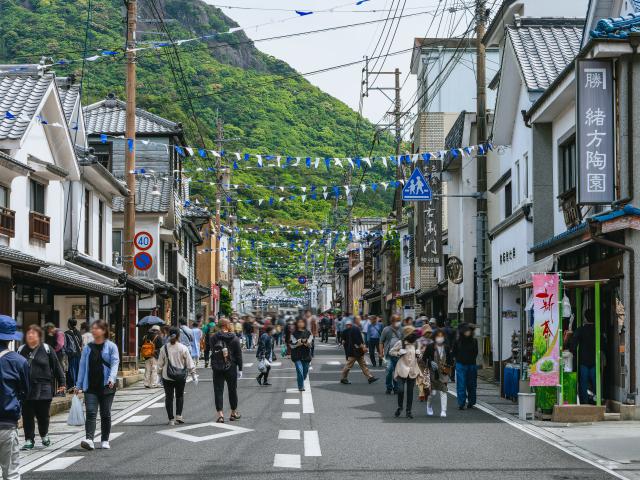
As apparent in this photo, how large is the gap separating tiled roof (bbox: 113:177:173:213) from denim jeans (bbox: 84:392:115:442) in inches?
1021

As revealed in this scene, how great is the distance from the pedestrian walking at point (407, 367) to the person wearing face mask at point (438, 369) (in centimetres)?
33

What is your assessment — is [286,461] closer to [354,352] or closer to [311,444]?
[311,444]

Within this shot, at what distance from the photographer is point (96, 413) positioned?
41.7 ft

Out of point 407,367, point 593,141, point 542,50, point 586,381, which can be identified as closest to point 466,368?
point 407,367

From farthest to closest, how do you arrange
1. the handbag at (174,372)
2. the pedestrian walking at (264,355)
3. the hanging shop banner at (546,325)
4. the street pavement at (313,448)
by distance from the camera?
the pedestrian walking at (264,355) → the hanging shop banner at (546,325) → the handbag at (174,372) → the street pavement at (313,448)

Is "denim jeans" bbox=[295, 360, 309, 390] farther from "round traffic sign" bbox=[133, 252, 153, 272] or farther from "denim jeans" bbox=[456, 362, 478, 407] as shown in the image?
"round traffic sign" bbox=[133, 252, 153, 272]

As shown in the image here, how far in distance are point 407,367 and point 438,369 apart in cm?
68

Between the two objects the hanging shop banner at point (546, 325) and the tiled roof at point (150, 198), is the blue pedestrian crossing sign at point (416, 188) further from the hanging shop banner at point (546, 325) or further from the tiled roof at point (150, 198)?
the tiled roof at point (150, 198)

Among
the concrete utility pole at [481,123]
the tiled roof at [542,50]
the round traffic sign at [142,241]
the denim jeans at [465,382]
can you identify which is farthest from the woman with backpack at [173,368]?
the round traffic sign at [142,241]

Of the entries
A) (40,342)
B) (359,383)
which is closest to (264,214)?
(359,383)

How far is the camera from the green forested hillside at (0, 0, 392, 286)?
54250 millimetres

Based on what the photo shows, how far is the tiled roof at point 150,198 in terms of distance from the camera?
38562mm

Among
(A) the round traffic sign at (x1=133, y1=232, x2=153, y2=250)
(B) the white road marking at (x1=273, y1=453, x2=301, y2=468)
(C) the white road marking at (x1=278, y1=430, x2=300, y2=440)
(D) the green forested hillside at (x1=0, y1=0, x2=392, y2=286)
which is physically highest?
(D) the green forested hillside at (x1=0, y1=0, x2=392, y2=286)

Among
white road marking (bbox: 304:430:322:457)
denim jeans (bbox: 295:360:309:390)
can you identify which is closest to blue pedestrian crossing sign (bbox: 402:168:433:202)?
denim jeans (bbox: 295:360:309:390)
